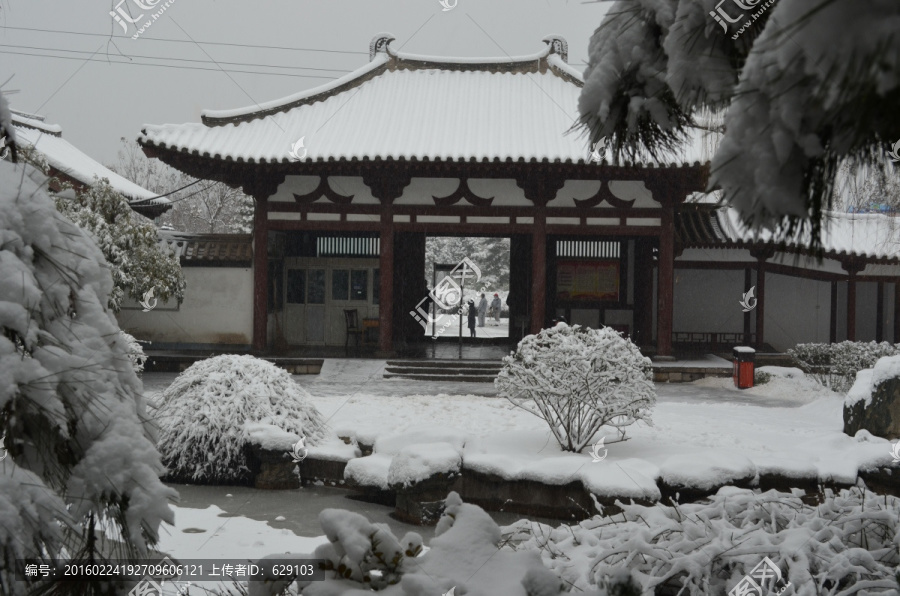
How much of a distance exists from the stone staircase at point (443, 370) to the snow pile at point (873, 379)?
5.56m

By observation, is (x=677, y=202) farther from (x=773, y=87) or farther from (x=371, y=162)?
(x=773, y=87)

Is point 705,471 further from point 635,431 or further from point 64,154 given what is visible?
point 64,154

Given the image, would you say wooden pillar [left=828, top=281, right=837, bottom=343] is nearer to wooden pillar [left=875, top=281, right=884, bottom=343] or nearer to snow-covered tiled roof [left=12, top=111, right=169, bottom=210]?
wooden pillar [left=875, top=281, right=884, bottom=343]

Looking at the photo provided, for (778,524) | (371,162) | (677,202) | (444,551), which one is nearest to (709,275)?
(677,202)

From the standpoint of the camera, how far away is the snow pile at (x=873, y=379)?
726cm

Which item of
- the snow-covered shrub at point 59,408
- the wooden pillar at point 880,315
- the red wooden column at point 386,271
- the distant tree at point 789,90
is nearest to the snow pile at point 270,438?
the snow-covered shrub at point 59,408

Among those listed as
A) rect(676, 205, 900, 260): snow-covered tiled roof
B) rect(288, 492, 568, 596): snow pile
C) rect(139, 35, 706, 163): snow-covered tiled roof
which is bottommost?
rect(288, 492, 568, 596): snow pile

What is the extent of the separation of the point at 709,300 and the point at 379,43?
884cm

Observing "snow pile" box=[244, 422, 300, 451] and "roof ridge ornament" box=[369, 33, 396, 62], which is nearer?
"snow pile" box=[244, 422, 300, 451]

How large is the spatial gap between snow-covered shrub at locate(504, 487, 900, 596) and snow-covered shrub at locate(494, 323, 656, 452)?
3.39 meters

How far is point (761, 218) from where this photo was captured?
1.16 m

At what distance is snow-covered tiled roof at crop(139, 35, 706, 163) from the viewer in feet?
39.6

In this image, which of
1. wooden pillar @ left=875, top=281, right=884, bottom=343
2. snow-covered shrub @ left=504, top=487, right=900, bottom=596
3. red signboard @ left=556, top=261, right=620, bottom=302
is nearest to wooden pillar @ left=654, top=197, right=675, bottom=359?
red signboard @ left=556, top=261, right=620, bottom=302

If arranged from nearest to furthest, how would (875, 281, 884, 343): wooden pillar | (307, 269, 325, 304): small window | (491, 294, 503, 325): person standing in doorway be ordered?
(307, 269, 325, 304): small window < (875, 281, 884, 343): wooden pillar < (491, 294, 503, 325): person standing in doorway
